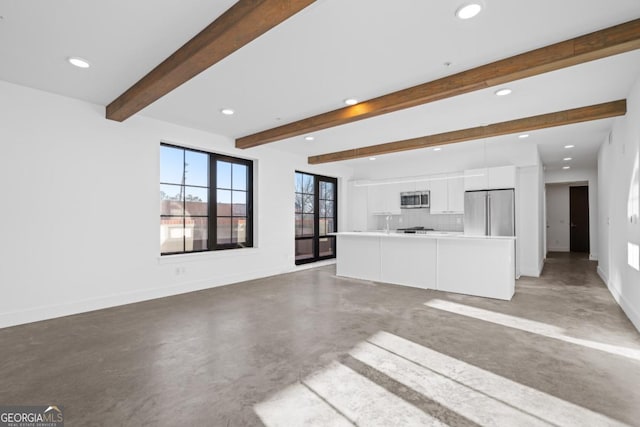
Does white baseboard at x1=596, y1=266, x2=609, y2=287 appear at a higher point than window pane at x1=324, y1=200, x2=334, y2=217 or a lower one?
lower

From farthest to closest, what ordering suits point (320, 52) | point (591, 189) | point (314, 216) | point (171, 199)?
point (591, 189) → point (314, 216) → point (171, 199) → point (320, 52)

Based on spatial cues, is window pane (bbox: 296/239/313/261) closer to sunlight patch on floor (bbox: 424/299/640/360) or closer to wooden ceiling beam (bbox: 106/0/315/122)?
sunlight patch on floor (bbox: 424/299/640/360)

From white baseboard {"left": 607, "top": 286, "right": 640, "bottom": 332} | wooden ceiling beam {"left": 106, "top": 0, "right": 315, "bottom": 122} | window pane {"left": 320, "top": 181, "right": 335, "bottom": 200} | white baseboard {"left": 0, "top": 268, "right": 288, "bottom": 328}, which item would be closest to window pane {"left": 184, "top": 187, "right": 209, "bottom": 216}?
white baseboard {"left": 0, "top": 268, "right": 288, "bottom": 328}

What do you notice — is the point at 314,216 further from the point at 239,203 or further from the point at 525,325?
the point at 525,325

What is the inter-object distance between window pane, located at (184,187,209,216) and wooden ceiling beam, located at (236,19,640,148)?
2571mm

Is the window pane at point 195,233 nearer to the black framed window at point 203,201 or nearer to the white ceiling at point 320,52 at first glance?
the black framed window at point 203,201

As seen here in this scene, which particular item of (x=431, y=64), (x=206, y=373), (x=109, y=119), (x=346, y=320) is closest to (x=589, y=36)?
(x=431, y=64)

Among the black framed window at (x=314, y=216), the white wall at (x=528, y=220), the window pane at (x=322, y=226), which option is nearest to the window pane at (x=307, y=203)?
the black framed window at (x=314, y=216)

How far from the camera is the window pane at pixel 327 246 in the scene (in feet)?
26.9

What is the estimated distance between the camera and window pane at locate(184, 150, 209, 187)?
5.38 meters

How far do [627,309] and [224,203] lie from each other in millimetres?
6039

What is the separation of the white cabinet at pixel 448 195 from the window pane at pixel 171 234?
17.0 feet

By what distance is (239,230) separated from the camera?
617cm

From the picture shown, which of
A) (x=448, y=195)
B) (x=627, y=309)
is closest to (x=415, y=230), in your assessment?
(x=448, y=195)
